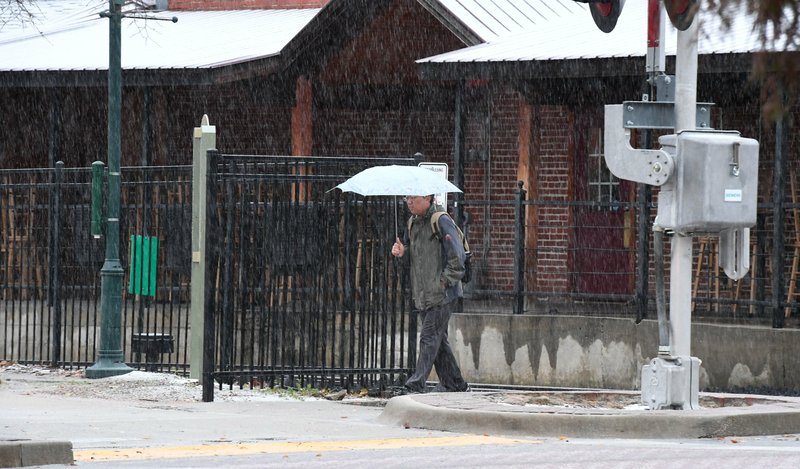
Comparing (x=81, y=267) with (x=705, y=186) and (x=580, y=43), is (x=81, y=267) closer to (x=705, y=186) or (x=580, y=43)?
(x=580, y=43)

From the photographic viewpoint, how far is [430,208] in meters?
14.1

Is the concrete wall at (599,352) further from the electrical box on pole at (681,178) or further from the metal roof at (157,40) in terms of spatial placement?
the metal roof at (157,40)

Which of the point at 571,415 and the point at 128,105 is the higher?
the point at 128,105

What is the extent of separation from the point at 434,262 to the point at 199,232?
7.15ft

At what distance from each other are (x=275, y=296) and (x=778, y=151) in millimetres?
5301

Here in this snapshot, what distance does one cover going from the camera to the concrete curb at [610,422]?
1116 cm

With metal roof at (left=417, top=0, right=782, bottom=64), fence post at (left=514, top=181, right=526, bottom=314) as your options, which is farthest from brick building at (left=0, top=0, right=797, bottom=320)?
fence post at (left=514, top=181, right=526, bottom=314)

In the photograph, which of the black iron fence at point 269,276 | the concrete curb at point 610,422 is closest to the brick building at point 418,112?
the black iron fence at point 269,276

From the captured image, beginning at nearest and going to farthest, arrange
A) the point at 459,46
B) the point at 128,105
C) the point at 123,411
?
1. the point at 123,411
2. the point at 459,46
3. the point at 128,105

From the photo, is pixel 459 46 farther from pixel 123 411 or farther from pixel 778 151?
pixel 123 411

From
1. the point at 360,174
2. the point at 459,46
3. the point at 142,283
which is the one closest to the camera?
the point at 360,174

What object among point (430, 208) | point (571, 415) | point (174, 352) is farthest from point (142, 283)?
point (571, 415)

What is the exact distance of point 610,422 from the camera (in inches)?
440

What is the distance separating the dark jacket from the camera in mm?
13781
